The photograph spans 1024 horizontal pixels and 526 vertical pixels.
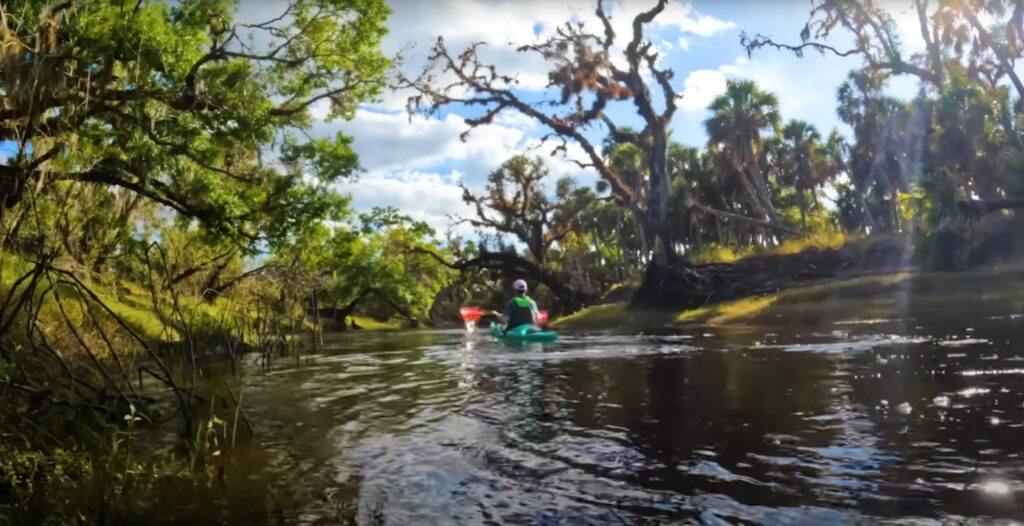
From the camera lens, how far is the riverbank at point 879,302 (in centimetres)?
2255

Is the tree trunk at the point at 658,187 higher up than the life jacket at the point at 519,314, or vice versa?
the tree trunk at the point at 658,187

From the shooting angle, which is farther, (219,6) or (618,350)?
(618,350)

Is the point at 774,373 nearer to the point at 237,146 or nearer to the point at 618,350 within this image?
the point at 618,350

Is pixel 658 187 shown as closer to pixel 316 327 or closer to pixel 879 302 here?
pixel 879 302

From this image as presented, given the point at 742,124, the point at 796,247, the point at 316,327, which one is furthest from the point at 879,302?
the point at 742,124

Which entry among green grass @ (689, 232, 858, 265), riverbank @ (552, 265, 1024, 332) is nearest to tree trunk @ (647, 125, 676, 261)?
green grass @ (689, 232, 858, 265)

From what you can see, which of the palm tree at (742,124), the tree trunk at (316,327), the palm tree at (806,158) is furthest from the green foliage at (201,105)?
the palm tree at (806,158)

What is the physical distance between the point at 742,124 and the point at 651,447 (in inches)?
1892

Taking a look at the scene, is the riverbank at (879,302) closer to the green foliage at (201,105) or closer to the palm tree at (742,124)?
the green foliage at (201,105)

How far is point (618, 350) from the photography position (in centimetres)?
1848

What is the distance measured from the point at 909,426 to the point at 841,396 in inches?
78.5

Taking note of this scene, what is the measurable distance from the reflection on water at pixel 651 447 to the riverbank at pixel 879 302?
395 inches

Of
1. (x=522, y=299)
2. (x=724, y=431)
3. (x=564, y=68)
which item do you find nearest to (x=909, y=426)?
(x=724, y=431)

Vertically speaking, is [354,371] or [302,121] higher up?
[302,121]
